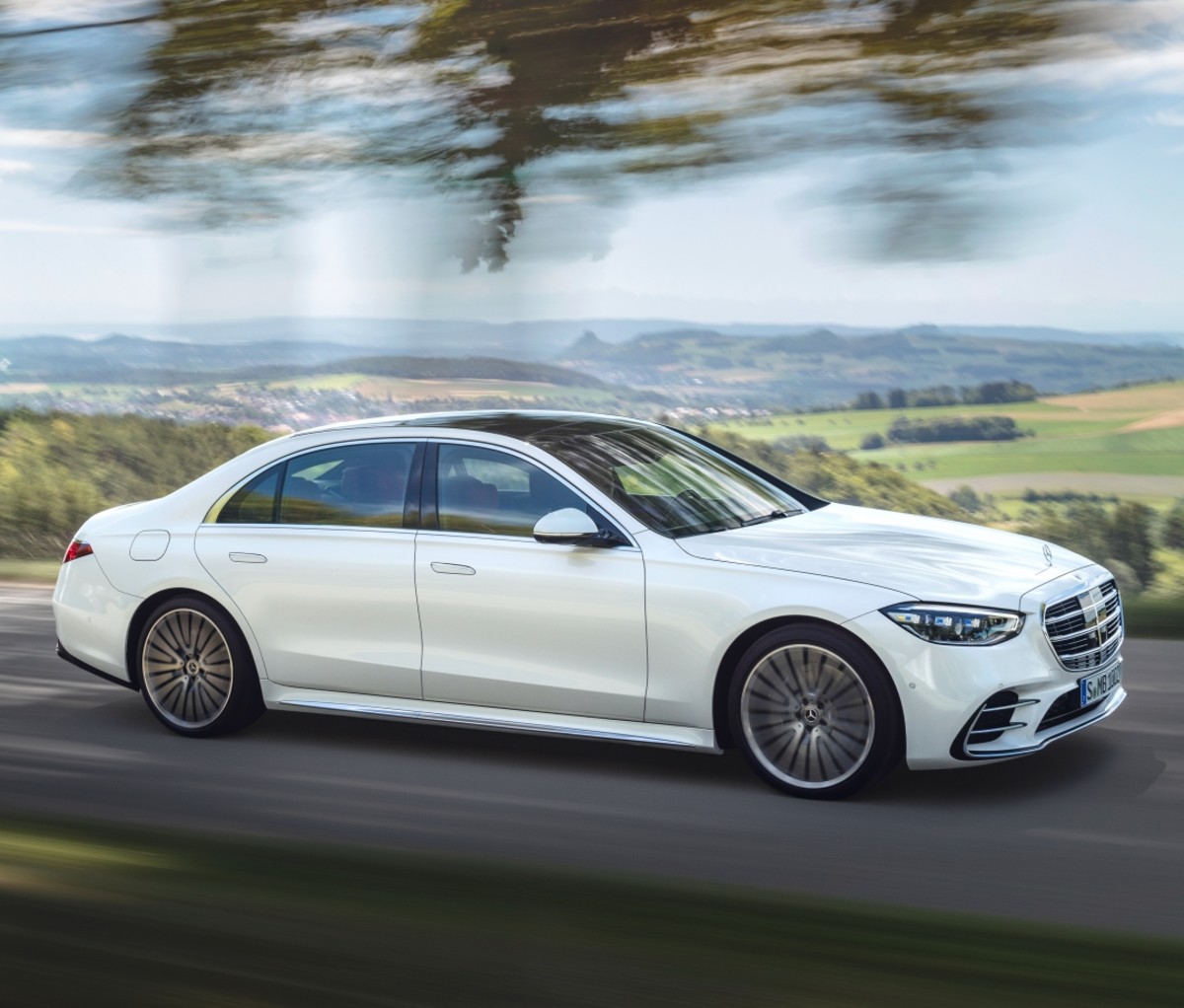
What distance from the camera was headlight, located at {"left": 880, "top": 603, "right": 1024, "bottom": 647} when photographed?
567cm

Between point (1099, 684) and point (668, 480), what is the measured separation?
193 cm

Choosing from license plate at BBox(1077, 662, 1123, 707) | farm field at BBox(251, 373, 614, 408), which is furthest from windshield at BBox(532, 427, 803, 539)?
farm field at BBox(251, 373, 614, 408)

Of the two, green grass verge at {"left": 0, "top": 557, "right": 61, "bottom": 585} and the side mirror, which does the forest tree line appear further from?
the side mirror

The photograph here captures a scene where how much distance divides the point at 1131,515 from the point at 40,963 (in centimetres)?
863

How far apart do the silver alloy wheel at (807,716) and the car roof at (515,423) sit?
1564 mm

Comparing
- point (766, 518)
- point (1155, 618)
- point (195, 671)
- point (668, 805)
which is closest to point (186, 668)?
point (195, 671)

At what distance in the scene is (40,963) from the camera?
3986 mm

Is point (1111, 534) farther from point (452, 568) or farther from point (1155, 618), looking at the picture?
point (452, 568)

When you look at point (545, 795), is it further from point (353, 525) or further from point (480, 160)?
point (480, 160)

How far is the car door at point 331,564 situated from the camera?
670cm

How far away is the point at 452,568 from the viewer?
6.55 meters

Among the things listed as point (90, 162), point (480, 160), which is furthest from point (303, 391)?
point (480, 160)

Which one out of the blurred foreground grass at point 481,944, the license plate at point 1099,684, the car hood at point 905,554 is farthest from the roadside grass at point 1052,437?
the blurred foreground grass at point 481,944

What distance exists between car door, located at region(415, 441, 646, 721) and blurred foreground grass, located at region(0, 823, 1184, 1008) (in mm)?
1458
